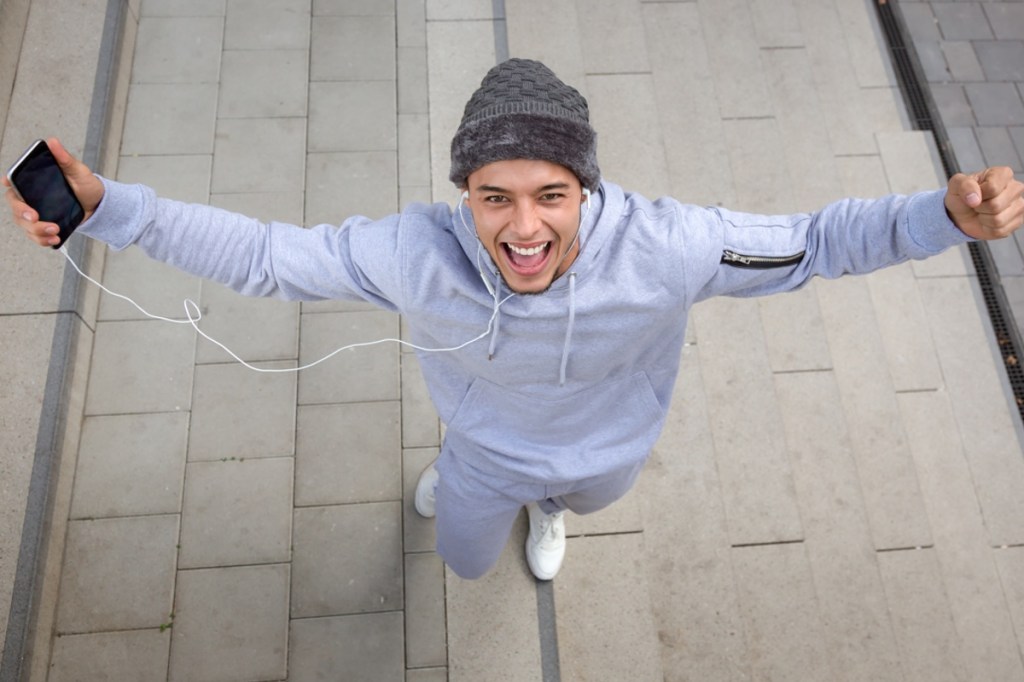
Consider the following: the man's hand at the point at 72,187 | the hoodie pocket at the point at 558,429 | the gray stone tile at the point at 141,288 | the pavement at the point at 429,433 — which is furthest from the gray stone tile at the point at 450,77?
the man's hand at the point at 72,187

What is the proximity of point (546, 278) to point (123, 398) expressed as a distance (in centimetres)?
250

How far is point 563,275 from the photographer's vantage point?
205 centimetres

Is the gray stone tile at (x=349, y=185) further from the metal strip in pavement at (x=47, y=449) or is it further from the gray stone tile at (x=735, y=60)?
the gray stone tile at (x=735, y=60)

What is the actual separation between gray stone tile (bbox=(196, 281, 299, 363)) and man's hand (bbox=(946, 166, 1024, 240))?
2781 millimetres

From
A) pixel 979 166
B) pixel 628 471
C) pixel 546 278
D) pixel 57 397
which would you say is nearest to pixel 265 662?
pixel 57 397

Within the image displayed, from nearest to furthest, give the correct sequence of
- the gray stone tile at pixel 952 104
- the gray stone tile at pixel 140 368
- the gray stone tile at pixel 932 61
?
the gray stone tile at pixel 140 368 → the gray stone tile at pixel 952 104 → the gray stone tile at pixel 932 61

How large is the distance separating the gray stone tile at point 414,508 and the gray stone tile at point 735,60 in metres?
2.48

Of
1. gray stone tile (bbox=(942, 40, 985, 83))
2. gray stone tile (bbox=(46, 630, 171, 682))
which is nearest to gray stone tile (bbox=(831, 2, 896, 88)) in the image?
gray stone tile (bbox=(942, 40, 985, 83))

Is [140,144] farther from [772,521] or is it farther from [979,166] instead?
[979,166]

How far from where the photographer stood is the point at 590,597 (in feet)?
11.3

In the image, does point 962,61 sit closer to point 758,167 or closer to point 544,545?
point 758,167

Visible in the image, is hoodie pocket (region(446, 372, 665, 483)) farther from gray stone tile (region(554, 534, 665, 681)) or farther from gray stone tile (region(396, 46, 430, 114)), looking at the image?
gray stone tile (region(396, 46, 430, 114))

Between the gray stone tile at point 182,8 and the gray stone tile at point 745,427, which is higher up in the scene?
the gray stone tile at point 182,8

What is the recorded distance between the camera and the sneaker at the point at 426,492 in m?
3.37
